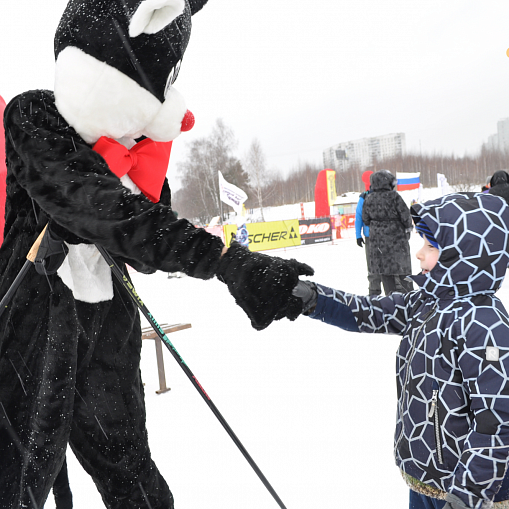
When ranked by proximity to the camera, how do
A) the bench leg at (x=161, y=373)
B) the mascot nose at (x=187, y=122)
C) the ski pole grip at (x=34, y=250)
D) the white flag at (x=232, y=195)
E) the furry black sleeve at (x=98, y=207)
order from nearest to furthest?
the furry black sleeve at (x=98, y=207) < the ski pole grip at (x=34, y=250) < the mascot nose at (x=187, y=122) < the bench leg at (x=161, y=373) < the white flag at (x=232, y=195)

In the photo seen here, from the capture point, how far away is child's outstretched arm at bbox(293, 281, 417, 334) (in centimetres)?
143

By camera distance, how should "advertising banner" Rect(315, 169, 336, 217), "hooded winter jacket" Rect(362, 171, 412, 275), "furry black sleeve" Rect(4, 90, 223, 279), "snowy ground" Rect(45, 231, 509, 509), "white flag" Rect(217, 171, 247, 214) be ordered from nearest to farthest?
"furry black sleeve" Rect(4, 90, 223, 279)
"snowy ground" Rect(45, 231, 509, 509)
"hooded winter jacket" Rect(362, 171, 412, 275)
"white flag" Rect(217, 171, 247, 214)
"advertising banner" Rect(315, 169, 336, 217)

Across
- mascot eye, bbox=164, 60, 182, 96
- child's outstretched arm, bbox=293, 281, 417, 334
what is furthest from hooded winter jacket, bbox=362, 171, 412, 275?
mascot eye, bbox=164, 60, 182, 96

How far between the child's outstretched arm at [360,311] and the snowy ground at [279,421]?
103 centimetres

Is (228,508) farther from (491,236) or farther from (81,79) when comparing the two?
(81,79)

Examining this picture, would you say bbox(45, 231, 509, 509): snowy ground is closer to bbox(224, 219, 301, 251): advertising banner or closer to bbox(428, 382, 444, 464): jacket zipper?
bbox(428, 382, 444, 464): jacket zipper

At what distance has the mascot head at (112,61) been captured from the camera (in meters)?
1.15

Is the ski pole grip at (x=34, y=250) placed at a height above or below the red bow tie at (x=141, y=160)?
below

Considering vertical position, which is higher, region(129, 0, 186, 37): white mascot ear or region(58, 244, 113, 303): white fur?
region(129, 0, 186, 37): white mascot ear

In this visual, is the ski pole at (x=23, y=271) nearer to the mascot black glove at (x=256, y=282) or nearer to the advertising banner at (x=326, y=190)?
the mascot black glove at (x=256, y=282)

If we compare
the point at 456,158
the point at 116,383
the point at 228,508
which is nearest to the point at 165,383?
the point at 228,508


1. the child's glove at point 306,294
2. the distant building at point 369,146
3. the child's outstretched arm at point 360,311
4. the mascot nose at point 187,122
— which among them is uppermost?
the distant building at point 369,146

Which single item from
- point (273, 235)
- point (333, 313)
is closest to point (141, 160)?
point (333, 313)

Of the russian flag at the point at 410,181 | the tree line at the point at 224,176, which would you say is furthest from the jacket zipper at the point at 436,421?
the russian flag at the point at 410,181
